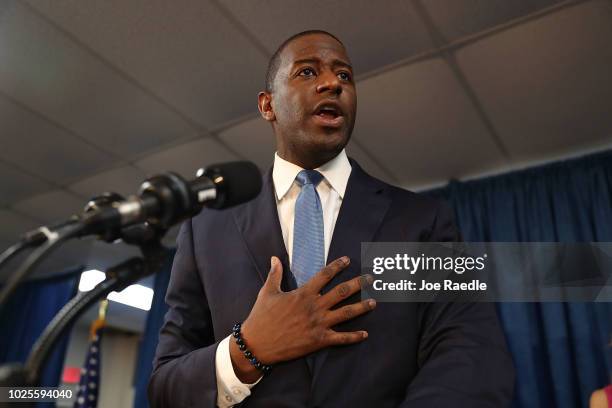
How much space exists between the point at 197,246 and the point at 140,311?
650 cm

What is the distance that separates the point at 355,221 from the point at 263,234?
0.58 ft

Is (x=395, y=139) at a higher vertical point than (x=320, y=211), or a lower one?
higher

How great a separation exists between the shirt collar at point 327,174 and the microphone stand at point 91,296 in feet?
1.51

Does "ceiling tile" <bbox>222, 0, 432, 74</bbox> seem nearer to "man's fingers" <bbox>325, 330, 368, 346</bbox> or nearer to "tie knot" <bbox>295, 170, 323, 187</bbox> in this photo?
"tie knot" <bbox>295, 170, 323, 187</bbox>

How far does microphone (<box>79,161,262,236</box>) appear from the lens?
601 millimetres

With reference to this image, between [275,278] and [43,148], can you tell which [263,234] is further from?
[43,148]

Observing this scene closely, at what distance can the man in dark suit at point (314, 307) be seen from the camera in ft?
2.71

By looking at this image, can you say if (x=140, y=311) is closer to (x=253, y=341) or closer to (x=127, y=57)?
(x=127, y=57)

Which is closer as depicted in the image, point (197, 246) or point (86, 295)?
point (86, 295)

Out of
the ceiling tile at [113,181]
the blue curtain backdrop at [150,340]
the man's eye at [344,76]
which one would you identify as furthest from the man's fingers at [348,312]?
the blue curtain backdrop at [150,340]

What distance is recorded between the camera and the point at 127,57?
252 cm

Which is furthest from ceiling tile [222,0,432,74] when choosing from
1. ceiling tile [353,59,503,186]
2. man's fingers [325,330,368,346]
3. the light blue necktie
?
man's fingers [325,330,368,346]

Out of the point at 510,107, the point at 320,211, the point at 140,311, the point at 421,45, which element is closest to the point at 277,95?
the point at 320,211

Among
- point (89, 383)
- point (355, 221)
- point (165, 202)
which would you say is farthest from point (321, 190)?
point (89, 383)
